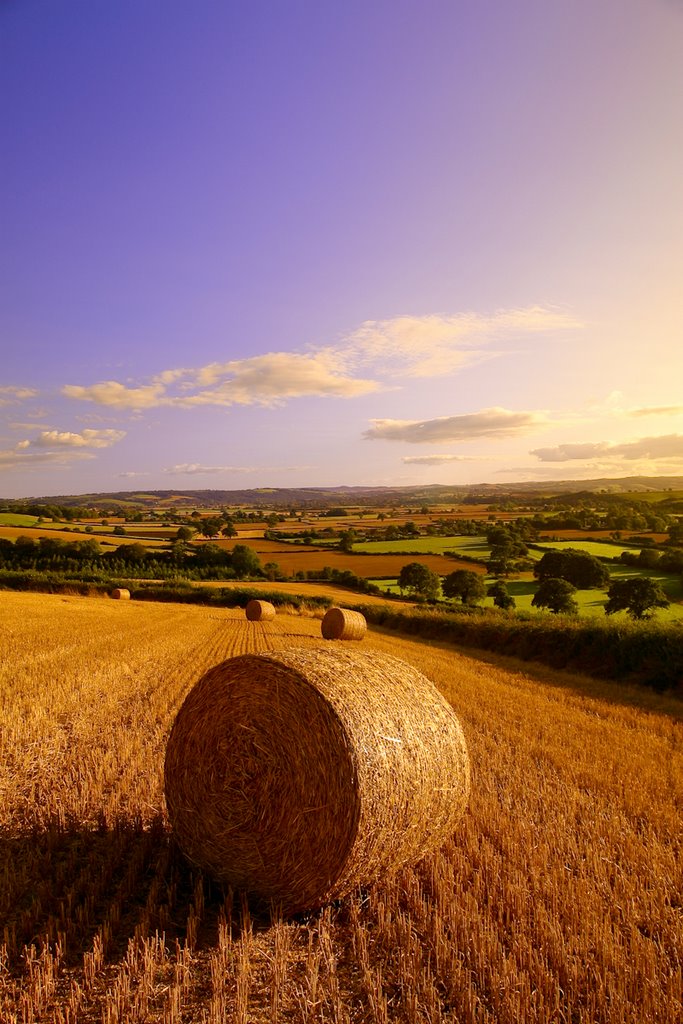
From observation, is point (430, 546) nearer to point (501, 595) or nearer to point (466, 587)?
point (466, 587)

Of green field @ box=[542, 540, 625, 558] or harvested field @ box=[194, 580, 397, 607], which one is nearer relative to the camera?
harvested field @ box=[194, 580, 397, 607]

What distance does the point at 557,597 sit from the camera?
98.3ft

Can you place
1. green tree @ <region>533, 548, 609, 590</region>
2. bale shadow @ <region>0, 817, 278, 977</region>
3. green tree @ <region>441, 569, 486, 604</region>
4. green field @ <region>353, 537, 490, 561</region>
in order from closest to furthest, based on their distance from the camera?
bale shadow @ <region>0, 817, 278, 977</region>
green tree @ <region>533, 548, 609, 590</region>
green tree @ <region>441, 569, 486, 604</region>
green field @ <region>353, 537, 490, 561</region>

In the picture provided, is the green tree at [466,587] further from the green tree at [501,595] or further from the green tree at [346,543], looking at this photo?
the green tree at [346,543]

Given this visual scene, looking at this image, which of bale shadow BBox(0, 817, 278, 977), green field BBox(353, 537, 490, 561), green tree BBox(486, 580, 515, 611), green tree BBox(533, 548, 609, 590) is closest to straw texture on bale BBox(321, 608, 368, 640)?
bale shadow BBox(0, 817, 278, 977)

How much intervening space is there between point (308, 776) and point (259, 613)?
21.5 meters

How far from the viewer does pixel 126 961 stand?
124 inches

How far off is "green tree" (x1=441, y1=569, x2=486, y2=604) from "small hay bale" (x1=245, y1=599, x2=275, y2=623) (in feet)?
44.2

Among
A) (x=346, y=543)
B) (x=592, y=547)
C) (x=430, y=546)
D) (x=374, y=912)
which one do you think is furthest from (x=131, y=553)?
(x=374, y=912)

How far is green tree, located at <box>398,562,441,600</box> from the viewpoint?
120ft

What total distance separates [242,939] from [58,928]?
1098 mm

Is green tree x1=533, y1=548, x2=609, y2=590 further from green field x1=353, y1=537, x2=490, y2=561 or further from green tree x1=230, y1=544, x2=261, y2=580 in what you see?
green tree x1=230, y1=544, x2=261, y2=580

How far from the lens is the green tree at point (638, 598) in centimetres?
2594

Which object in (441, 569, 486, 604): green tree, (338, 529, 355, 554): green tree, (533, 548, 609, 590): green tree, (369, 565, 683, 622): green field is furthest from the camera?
(338, 529, 355, 554): green tree
